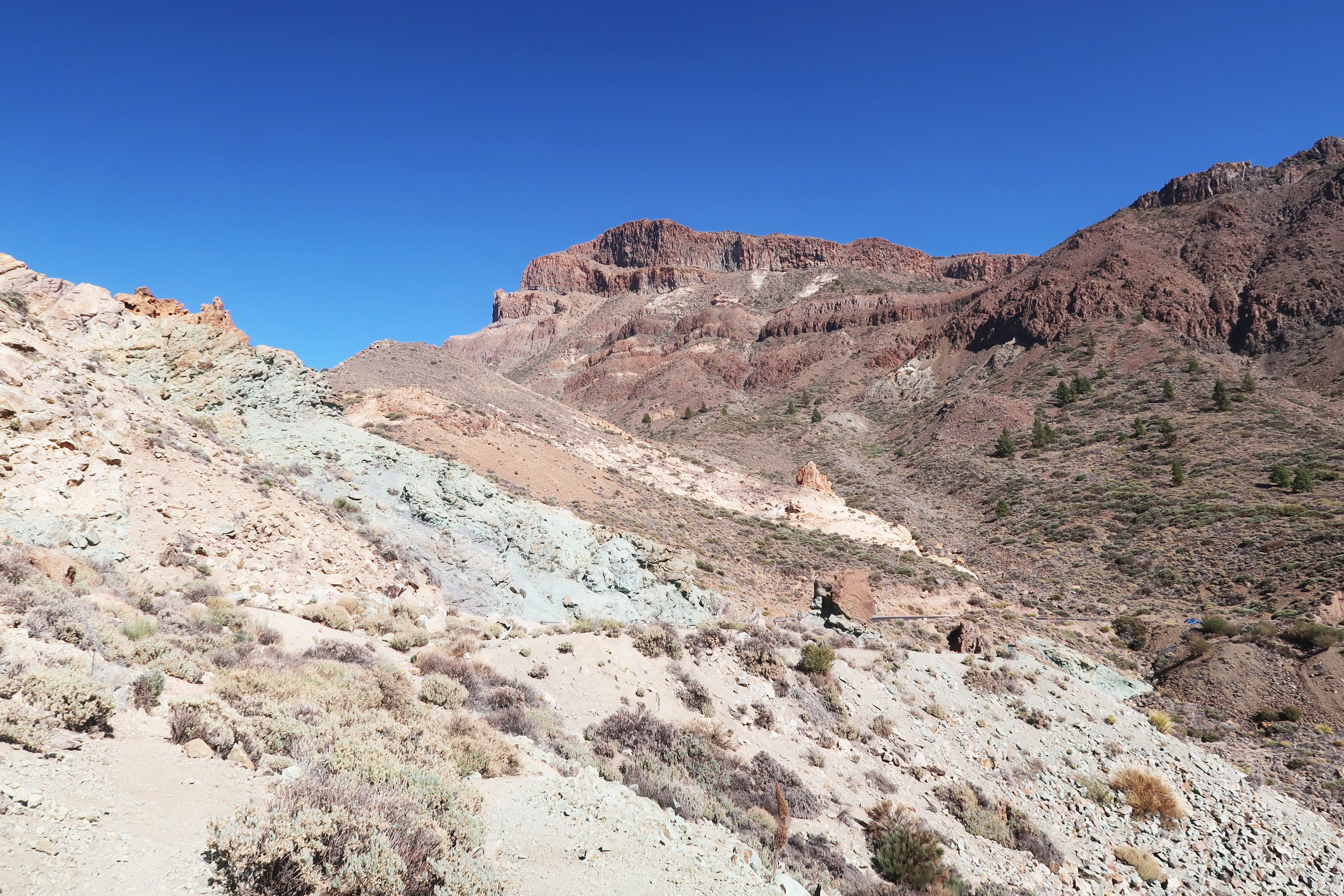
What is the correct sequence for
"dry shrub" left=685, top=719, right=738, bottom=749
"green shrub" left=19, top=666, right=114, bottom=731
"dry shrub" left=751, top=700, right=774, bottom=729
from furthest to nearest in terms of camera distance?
"dry shrub" left=751, top=700, right=774, bottom=729
"dry shrub" left=685, top=719, right=738, bottom=749
"green shrub" left=19, top=666, right=114, bottom=731

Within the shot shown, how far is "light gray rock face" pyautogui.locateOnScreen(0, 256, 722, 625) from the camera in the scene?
15.3 metres

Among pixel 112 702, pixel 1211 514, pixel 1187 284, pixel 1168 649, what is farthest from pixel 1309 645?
pixel 1187 284

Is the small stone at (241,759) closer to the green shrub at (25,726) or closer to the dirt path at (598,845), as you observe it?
the green shrub at (25,726)

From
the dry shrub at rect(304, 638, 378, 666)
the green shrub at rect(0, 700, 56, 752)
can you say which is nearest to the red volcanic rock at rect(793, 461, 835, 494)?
the dry shrub at rect(304, 638, 378, 666)

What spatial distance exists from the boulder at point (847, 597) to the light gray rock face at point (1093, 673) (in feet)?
15.6

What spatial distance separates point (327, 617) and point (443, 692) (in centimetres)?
339

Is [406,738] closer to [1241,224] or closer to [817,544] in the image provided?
[817,544]

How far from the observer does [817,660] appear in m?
12.7

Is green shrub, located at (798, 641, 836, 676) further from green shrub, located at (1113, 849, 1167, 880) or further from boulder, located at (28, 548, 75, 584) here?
boulder, located at (28, 548, 75, 584)

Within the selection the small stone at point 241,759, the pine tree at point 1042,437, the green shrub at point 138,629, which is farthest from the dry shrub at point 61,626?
the pine tree at point 1042,437

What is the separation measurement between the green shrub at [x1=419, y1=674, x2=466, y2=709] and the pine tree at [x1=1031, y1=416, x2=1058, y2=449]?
158 feet

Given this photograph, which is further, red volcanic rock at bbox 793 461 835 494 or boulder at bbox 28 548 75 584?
red volcanic rock at bbox 793 461 835 494

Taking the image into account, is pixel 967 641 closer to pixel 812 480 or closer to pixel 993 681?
pixel 993 681

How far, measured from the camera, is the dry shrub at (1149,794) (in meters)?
11.2
